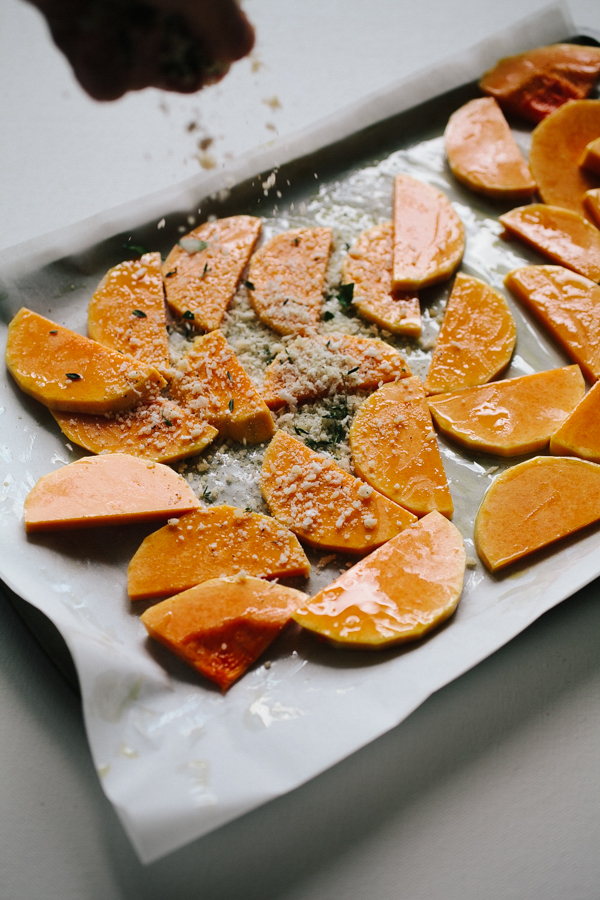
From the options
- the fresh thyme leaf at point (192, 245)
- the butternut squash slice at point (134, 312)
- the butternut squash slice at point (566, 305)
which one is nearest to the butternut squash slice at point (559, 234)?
the butternut squash slice at point (566, 305)

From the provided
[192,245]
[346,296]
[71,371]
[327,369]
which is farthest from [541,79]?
[71,371]

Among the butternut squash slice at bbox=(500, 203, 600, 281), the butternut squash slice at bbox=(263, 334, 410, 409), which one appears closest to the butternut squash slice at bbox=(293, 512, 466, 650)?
the butternut squash slice at bbox=(263, 334, 410, 409)

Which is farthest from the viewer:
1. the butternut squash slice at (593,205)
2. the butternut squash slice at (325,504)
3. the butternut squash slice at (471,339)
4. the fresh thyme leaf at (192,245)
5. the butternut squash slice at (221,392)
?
the butternut squash slice at (593,205)

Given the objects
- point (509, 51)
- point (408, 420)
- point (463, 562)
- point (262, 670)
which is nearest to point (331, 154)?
point (509, 51)

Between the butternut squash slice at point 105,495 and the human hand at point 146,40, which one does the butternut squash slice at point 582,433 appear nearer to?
the butternut squash slice at point 105,495

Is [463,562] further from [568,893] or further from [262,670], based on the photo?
[568,893]

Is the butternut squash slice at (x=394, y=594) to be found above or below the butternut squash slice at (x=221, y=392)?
below

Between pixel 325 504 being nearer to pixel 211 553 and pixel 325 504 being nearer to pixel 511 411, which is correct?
pixel 211 553
